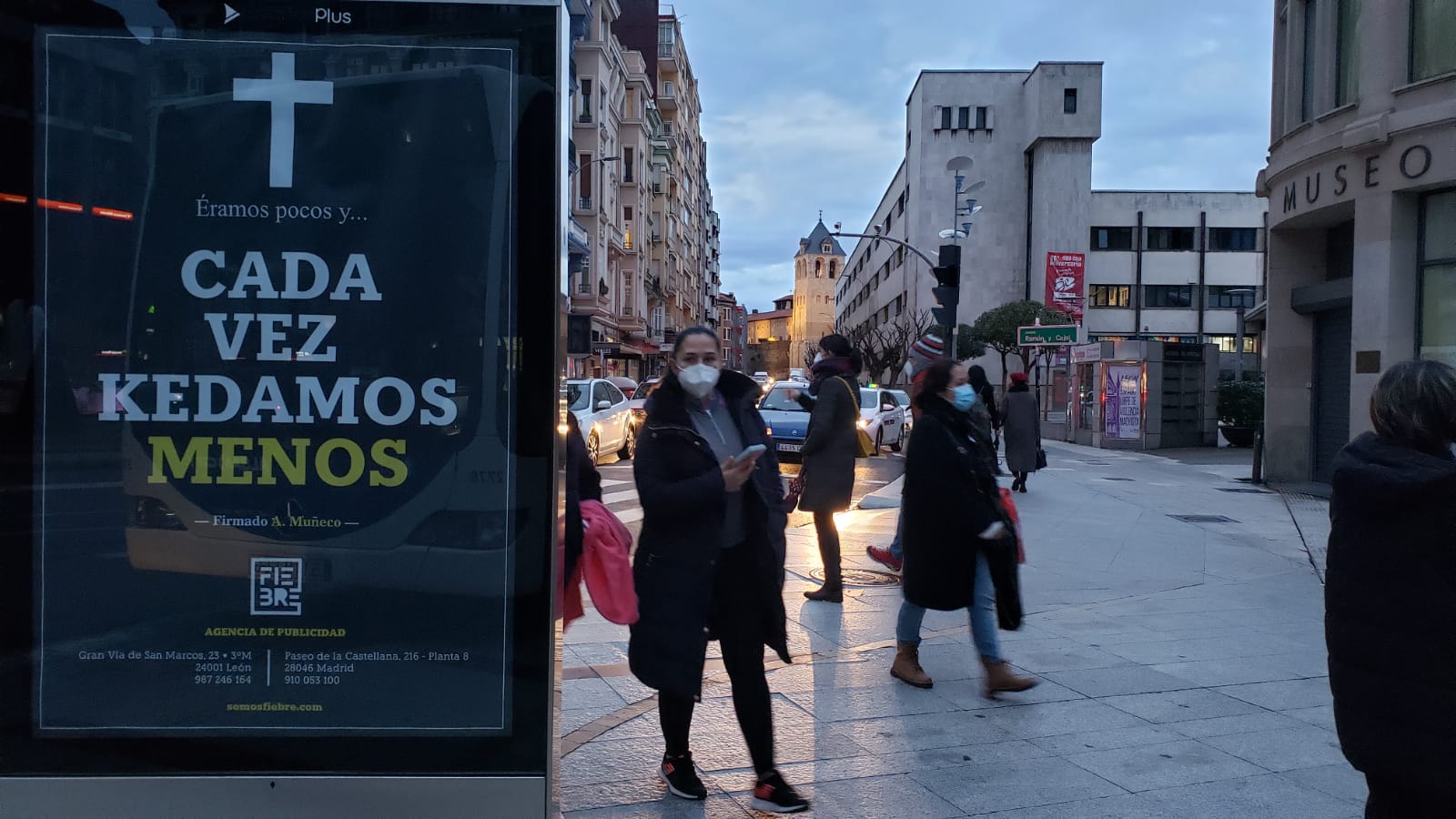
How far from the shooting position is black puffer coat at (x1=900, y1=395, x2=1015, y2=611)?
502 centimetres

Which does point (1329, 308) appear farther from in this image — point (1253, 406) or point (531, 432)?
point (531, 432)

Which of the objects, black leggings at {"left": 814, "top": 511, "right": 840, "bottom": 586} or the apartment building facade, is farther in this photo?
→ the apartment building facade

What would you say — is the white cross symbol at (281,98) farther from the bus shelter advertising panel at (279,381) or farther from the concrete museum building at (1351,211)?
the concrete museum building at (1351,211)

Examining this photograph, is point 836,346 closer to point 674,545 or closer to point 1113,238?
point 674,545

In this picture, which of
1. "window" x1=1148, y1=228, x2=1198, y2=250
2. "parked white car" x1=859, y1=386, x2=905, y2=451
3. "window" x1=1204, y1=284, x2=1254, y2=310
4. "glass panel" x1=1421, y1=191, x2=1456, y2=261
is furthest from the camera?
"window" x1=1204, y1=284, x2=1254, y2=310

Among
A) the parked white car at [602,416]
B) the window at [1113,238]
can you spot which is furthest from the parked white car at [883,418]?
the window at [1113,238]

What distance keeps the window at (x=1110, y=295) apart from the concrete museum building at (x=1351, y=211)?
47.1 meters

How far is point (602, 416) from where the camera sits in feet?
60.2

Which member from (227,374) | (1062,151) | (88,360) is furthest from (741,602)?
(1062,151)

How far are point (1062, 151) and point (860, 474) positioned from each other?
4682 centimetres

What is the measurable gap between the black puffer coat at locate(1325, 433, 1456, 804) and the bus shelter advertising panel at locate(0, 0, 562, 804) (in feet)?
6.86

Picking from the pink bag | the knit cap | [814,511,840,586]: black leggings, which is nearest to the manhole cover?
[814,511,840,586]: black leggings

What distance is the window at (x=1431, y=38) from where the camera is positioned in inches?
517

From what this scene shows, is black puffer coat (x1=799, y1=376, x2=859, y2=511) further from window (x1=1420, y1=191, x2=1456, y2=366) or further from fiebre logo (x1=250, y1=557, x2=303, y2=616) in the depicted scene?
window (x1=1420, y1=191, x2=1456, y2=366)
